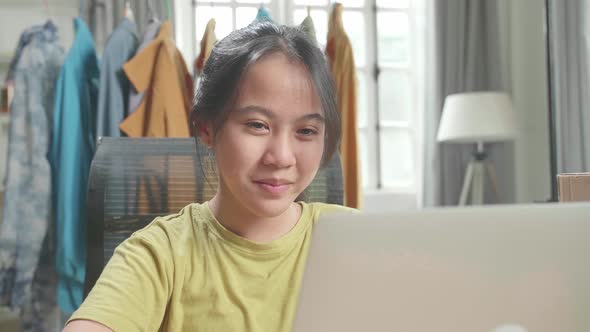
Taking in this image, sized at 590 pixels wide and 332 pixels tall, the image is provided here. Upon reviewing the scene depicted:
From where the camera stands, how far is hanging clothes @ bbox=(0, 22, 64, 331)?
7.23ft

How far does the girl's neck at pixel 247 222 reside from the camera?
821mm

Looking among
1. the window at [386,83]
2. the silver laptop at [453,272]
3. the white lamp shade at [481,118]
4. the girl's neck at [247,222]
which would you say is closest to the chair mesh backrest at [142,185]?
the girl's neck at [247,222]

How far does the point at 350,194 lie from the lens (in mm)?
2238

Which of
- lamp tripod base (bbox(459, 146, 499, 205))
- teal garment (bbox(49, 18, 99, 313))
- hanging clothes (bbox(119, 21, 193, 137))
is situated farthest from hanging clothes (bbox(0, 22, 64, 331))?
lamp tripod base (bbox(459, 146, 499, 205))

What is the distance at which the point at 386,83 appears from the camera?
11.3 ft

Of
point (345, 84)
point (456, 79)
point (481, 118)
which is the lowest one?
point (481, 118)

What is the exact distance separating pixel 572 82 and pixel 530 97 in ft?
1.68

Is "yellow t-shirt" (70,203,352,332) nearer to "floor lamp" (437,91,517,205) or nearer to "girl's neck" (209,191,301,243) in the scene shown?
"girl's neck" (209,191,301,243)

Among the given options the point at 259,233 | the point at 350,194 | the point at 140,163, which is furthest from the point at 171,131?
the point at 259,233

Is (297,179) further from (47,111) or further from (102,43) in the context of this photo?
(102,43)

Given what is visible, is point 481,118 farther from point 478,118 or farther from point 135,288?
point 135,288

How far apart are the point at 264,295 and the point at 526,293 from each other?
1.39 feet

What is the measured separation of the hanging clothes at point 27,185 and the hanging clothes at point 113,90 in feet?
0.75

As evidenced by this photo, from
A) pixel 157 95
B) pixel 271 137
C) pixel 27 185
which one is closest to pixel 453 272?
pixel 271 137
